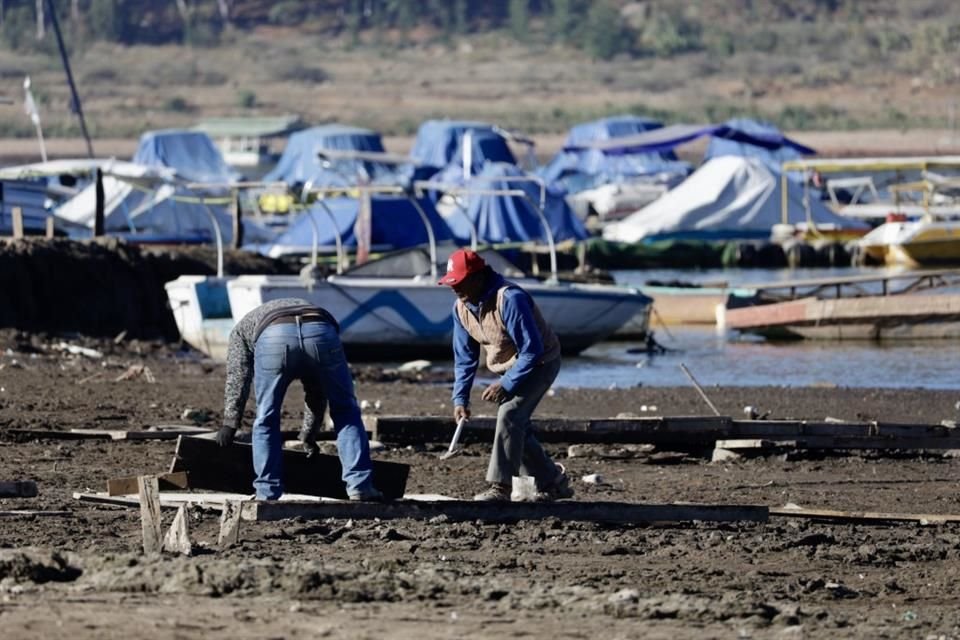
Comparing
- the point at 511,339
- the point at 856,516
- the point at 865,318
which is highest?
the point at 511,339

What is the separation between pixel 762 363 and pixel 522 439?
16.1m

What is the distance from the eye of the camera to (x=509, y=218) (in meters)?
46.3

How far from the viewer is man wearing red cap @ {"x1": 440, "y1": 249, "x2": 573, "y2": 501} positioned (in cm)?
1091

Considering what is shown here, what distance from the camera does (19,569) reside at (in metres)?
8.52

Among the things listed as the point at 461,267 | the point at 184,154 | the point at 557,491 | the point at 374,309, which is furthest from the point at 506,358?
the point at 184,154

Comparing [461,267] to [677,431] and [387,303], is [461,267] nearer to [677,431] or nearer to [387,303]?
[677,431]

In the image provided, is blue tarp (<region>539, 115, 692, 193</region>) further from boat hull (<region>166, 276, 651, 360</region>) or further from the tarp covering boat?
boat hull (<region>166, 276, 651, 360</region>)

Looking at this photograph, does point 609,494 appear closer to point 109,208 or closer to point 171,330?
point 171,330

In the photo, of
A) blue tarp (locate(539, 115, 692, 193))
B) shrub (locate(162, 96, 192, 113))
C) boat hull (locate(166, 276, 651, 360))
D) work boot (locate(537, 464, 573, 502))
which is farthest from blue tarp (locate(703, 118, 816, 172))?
work boot (locate(537, 464, 573, 502))

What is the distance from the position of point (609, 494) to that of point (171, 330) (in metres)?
17.0

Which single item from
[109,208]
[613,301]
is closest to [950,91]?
[109,208]

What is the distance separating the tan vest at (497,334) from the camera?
1106 centimetres

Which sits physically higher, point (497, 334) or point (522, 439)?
point (497, 334)

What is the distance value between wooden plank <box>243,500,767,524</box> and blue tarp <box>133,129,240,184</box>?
48.9 meters
